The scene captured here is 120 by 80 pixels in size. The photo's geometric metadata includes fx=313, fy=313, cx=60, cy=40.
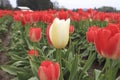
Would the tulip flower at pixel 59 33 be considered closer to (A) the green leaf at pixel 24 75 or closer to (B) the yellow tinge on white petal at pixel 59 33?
(B) the yellow tinge on white petal at pixel 59 33

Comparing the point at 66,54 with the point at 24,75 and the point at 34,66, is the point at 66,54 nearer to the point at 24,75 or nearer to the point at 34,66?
the point at 24,75

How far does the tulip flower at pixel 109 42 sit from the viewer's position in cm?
175

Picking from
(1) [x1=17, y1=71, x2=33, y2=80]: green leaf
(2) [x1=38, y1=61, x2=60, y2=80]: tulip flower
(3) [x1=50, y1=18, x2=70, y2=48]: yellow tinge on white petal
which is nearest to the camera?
(2) [x1=38, y1=61, x2=60, y2=80]: tulip flower

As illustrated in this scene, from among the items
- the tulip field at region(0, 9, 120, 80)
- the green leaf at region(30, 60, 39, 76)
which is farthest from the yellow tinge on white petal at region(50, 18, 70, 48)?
the green leaf at region(30, 60, 39, 76)

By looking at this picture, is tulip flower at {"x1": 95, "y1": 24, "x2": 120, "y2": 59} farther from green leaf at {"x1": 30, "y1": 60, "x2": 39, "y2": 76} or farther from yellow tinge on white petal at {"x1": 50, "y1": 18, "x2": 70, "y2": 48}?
green leaf at {"x1": 30, "y1": 60, "x2": 39, "y2": 76}

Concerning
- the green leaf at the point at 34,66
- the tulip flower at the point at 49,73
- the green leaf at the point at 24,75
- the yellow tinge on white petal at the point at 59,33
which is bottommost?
the green leaf at the point at 24,75

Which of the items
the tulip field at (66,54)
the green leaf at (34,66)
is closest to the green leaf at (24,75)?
the tulip field at (66,54)

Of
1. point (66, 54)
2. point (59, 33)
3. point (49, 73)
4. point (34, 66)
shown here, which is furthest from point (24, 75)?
point (49, 73)

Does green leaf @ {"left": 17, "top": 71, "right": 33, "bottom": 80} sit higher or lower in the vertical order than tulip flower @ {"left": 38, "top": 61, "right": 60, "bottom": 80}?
lower

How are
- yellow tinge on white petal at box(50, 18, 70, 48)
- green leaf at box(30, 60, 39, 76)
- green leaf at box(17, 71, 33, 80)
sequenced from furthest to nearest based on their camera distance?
green leaf at box(17, 71, 33, 80), green leaf at box(30, 60, 39, 76), yellow tinge on white petal at box(50, 18, 70, 48)

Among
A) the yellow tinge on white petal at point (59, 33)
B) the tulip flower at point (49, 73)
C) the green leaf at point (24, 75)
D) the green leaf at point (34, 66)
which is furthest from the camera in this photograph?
the green leaf at point (24, 75)

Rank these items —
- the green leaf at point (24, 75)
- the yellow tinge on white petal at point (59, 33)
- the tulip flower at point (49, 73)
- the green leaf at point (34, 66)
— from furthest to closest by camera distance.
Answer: the green leaf at point (24, 75)
the green leaf at point (34, 66)
the yellow tinge on white petal at point (59, 33)
the tulip flower at point (49, 73)

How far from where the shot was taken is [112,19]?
6.52 metres

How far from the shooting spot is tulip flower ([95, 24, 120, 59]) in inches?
68.8
